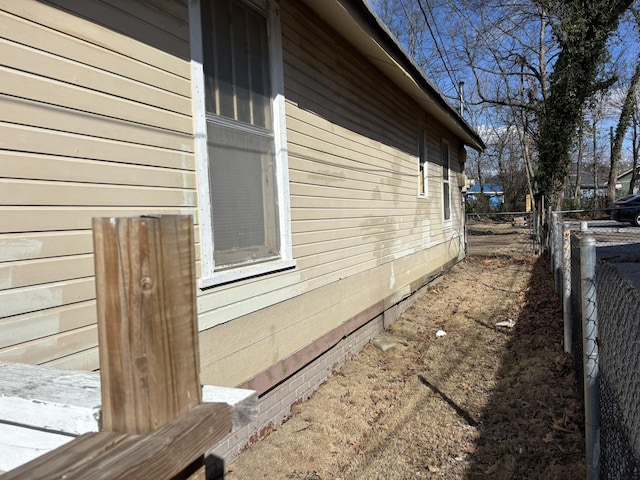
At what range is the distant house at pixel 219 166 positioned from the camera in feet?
7.13

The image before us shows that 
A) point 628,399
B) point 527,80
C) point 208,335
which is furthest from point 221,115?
point 527,80

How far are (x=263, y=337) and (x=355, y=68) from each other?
141 inches

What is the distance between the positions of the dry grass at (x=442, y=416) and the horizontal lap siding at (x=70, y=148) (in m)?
1.73

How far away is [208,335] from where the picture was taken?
123 inches

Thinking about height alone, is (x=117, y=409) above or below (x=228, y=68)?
below

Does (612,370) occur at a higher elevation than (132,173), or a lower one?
lower

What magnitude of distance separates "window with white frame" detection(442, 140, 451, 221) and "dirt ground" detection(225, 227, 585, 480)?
5.05 metres

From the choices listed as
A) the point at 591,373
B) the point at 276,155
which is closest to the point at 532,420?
the point at 591,373

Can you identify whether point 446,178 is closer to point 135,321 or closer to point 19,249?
point 19,249

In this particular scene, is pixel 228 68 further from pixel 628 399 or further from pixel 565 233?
pixel 565 233

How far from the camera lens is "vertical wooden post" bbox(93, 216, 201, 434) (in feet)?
2.91

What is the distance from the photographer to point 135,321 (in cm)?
89

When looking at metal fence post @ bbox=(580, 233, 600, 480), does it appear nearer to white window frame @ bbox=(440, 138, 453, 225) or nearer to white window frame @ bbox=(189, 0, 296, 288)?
white window frame @ bbox=(189, 0, 296, 288)

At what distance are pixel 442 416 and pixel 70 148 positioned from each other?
340cm
